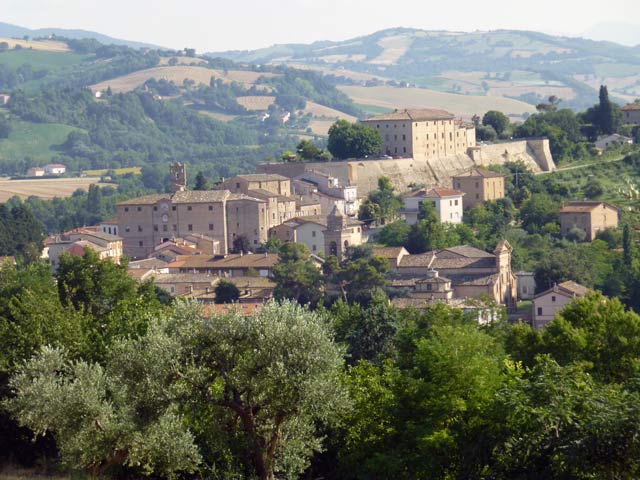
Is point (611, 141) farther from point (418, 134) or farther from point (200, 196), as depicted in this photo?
point (200, 196)

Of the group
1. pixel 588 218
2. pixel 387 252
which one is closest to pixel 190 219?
pixel 387 252

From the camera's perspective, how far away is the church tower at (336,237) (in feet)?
194

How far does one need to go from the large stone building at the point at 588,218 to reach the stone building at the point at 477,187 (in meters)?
4.36

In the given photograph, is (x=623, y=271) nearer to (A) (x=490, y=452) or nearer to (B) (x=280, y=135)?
(A) (x=490, y=452)

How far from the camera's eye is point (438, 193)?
2502 inches

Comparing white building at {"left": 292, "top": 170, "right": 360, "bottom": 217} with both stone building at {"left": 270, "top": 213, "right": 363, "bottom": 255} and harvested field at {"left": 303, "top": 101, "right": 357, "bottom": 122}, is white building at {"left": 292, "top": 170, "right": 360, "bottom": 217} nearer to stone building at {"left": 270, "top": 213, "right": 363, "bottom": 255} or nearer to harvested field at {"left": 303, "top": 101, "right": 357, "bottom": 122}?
stone building at {"left": 270, "top": 213, "right": 363, "bottom": 255}

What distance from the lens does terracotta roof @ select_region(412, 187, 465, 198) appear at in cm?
6338

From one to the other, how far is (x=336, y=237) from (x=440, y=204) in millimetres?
6092

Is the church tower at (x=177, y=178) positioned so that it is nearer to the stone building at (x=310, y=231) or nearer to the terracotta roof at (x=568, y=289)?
the stone building at (x=310, y=231)

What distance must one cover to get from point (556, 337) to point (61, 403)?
834 centimetres

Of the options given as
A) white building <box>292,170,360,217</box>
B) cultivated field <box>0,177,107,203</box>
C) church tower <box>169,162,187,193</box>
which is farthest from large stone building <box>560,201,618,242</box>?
cultivated field <box>0,177,107,203</box>

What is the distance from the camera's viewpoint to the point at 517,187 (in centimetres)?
7006

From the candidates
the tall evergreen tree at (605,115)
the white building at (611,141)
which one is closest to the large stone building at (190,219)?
the white building at (611,141)

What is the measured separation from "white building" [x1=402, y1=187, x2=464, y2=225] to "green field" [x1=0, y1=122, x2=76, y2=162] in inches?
3709
